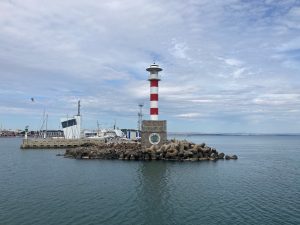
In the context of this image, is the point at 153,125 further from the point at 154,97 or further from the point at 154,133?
the point at 154,97

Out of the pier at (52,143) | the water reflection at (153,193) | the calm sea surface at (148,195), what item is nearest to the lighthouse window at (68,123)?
the pier at (52,143)

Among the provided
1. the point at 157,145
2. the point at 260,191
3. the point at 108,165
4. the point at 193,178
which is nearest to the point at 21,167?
the point at 108,165

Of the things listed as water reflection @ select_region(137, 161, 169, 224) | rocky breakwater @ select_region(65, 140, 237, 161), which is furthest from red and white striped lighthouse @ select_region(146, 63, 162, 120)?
water reflection @ select_region(137, 161, 169, 224)

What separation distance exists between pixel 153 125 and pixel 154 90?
6.51 metres

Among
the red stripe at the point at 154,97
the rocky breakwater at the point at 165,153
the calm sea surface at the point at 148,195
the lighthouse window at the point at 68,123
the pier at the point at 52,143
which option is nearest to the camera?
the calm sea surface at the point at 148,195

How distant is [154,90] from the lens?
6462cm

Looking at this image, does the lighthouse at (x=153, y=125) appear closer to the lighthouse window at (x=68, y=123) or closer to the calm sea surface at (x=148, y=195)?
the calm sea surface at (x=148, y=195)

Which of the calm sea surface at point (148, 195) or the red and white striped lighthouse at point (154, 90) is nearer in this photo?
the calm sea surface at point (148, 195)

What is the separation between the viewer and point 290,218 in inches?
1011

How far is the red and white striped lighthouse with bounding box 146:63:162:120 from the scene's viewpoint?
212ft

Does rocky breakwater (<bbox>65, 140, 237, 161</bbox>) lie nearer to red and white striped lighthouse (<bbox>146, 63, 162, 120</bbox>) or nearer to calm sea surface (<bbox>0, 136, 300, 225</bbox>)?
red and white striped lighthouse (<bbox>146, 63, 162, 120</bbox>)

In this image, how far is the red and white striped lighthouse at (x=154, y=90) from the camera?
212 feet

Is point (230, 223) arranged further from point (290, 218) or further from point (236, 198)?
point (236, 198)

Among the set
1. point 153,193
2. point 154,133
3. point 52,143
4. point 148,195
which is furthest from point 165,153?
point 52,143
